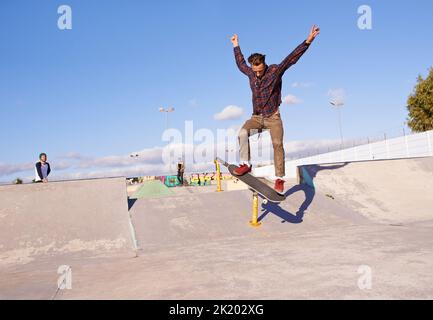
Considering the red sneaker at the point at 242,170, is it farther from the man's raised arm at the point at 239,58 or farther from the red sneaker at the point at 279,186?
the man's raised arm at the point at 239,58

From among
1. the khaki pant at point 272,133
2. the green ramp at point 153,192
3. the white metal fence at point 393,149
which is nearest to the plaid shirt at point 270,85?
the khaki pant at point 272,133

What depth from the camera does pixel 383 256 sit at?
3379 mm

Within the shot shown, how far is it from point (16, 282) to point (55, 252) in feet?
5.60

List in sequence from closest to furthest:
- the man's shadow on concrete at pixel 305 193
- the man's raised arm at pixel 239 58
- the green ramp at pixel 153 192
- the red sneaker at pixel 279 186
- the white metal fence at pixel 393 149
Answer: the red sneaker at pixel 279 186 < the man's raised arm at pixel 239 58 < the man's shadow on concrete at pixel 305 193 < the green ramp at pixel 153 192 < the white metal fence at pixel 393 149

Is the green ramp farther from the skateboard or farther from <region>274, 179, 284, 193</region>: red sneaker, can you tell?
<region>274, 179, 284, 193</region>: red sneaker

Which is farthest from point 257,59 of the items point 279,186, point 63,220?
point 63,220

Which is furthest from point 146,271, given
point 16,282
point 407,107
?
point 407,107

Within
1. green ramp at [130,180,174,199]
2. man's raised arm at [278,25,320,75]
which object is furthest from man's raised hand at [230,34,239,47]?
green ramp at [130,180,174,199]

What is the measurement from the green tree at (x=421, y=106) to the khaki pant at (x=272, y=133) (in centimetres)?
3727

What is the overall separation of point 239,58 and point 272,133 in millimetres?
1494

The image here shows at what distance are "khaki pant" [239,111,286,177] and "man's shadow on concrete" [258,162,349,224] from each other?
95cm

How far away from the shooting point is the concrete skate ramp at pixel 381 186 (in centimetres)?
681
